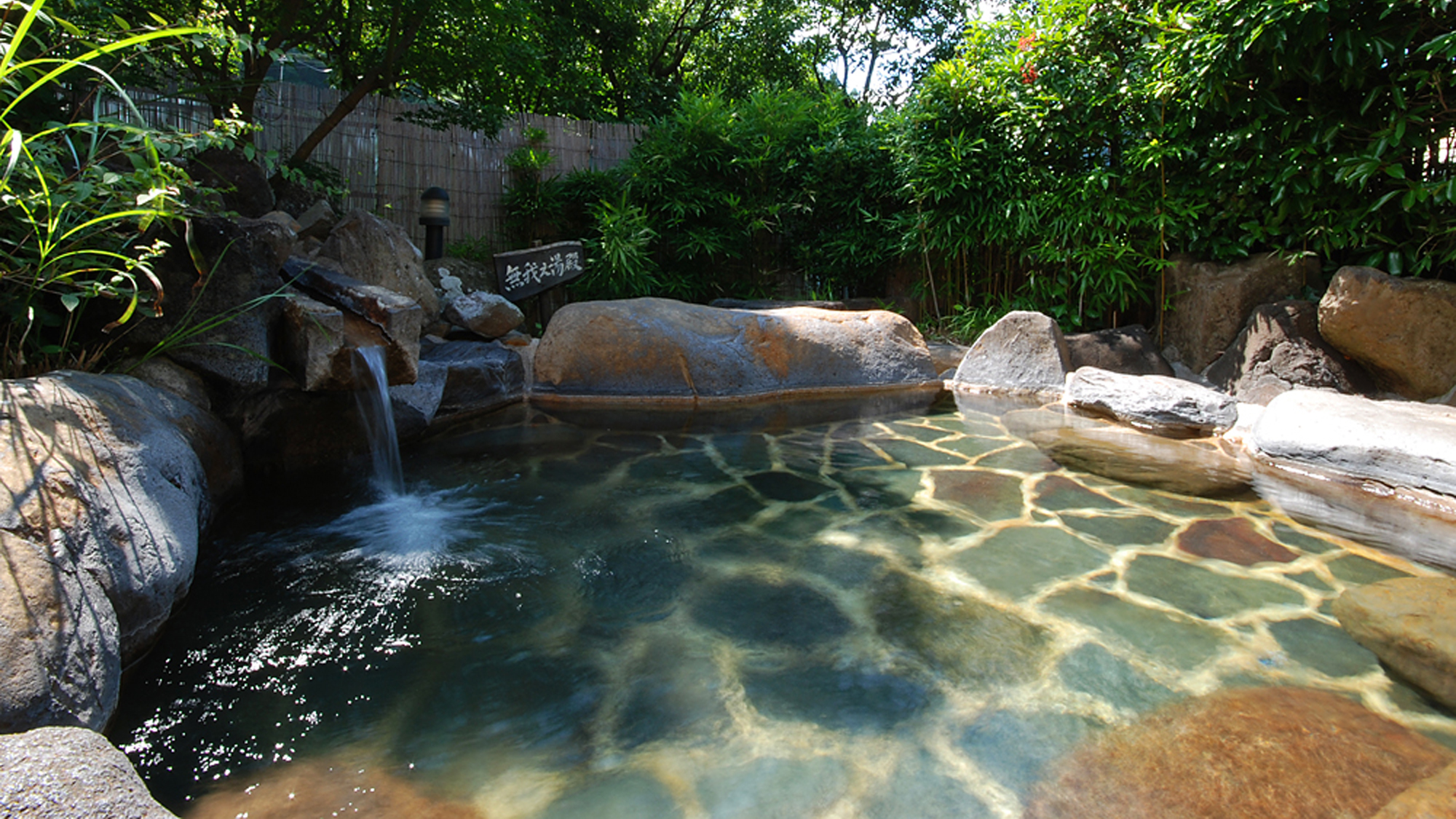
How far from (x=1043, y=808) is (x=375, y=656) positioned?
1820 mm

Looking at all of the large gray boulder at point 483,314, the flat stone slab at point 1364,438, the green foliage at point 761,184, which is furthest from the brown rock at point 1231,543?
the green foliage at point 761,184

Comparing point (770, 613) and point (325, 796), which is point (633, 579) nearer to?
point (770, 613)

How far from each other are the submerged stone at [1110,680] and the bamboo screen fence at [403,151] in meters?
7.52

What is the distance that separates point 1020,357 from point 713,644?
507 centimetres

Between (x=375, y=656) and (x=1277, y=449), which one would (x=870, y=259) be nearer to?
(x=1277, y=449)

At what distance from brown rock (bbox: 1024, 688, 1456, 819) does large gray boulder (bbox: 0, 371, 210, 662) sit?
2.28 metres

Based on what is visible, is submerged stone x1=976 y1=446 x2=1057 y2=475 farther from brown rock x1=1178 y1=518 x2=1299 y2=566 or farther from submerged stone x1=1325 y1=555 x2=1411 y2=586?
submerged stone x1=1325 y1=555 x2=1411 y2=586

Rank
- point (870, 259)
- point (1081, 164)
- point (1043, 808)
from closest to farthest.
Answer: point (1043, 808) → point (1081, 164) → point (870, 259)

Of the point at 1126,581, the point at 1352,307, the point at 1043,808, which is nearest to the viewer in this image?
the point at 1043,808

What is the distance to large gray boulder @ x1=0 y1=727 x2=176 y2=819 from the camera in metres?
1.17

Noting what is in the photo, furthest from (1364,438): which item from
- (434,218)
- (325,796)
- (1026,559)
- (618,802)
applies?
(434,218)

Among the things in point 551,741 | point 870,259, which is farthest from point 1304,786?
point 870,259

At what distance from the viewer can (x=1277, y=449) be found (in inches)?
171

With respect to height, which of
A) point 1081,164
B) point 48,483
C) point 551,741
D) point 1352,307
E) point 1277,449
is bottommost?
point 551,741
